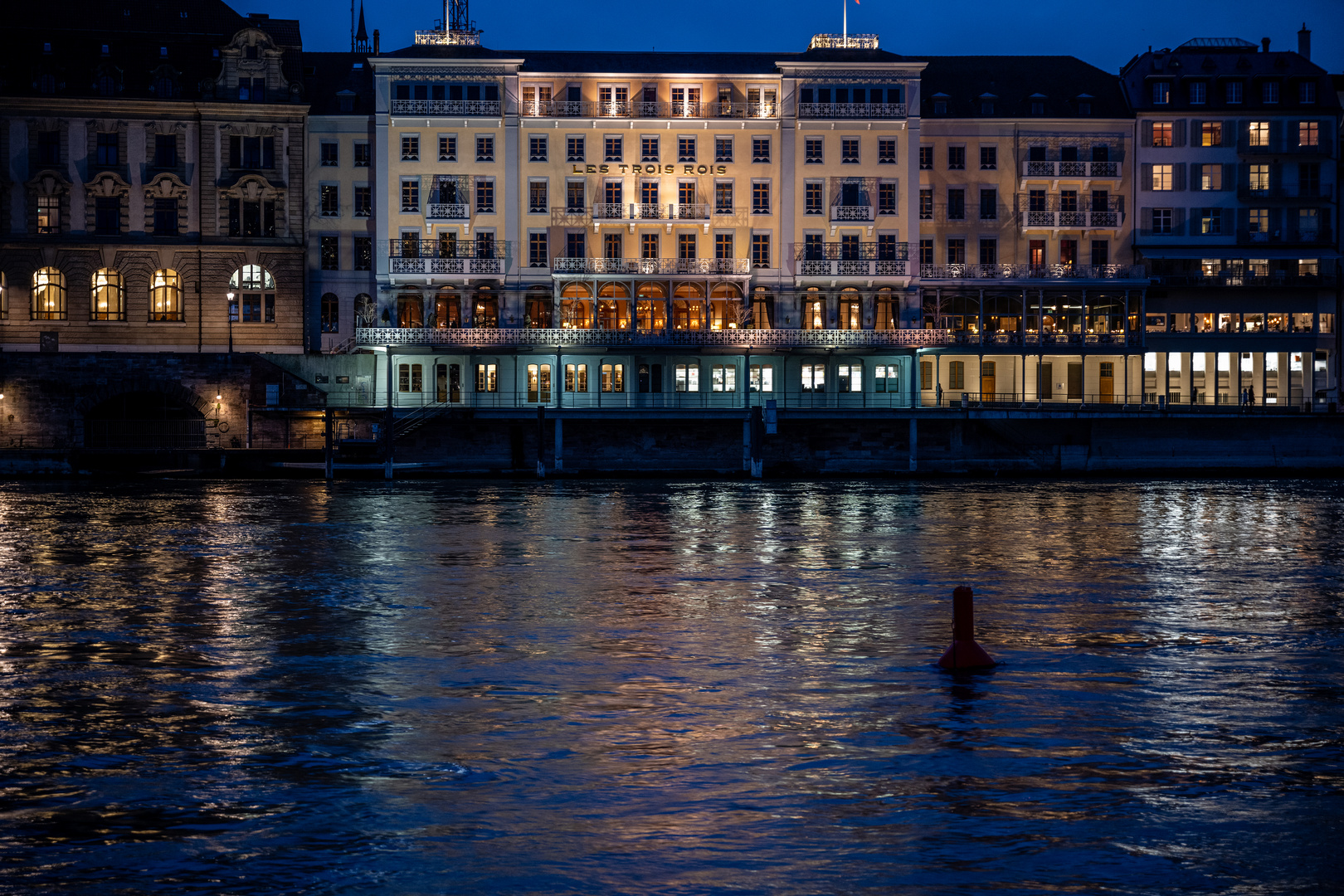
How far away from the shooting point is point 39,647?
21.3 m

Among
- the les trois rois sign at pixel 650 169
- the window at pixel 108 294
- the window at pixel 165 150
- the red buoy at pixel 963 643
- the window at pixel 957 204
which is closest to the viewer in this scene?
the red buoy at pixel 963 643

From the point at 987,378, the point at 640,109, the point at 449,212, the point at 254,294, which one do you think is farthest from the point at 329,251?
the point at 987,378

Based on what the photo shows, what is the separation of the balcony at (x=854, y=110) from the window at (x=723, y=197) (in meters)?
4.94

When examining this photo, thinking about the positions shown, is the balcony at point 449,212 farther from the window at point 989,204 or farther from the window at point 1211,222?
the window at point 1211,222

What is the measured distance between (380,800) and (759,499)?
3905 cm

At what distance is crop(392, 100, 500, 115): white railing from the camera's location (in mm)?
72062

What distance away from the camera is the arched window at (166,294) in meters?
70.9

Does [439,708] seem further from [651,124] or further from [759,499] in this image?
[651,124]

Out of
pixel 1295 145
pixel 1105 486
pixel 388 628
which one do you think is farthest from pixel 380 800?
pixel 1295 145

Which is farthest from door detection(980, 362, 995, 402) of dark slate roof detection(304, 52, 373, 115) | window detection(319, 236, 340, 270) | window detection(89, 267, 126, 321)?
window detection(89, 267, 126, 321)

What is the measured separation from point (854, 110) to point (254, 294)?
30727 millimetres

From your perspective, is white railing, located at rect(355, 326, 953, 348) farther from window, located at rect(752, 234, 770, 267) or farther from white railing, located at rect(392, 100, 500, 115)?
white railing, located at rect(392, 100, 500, 115)

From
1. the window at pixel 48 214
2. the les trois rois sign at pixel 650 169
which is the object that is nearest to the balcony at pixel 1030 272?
the les trois rois sign at pixel 650 169

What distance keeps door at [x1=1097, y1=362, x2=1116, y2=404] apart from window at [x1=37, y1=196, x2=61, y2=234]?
51.8 metres
